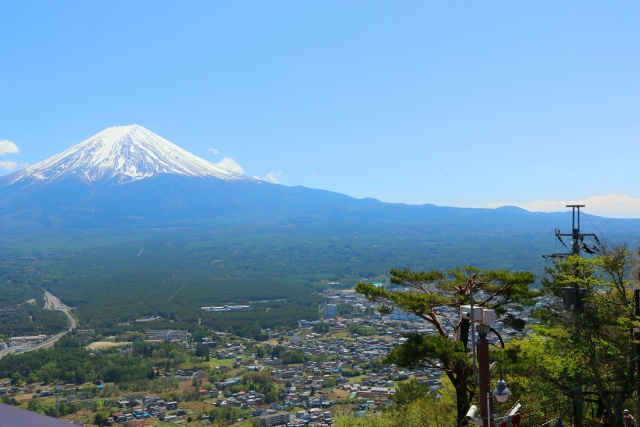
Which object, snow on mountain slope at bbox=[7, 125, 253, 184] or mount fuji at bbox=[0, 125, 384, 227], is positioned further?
snow on mountain slope at bbox=[7, 125, 253, 184]

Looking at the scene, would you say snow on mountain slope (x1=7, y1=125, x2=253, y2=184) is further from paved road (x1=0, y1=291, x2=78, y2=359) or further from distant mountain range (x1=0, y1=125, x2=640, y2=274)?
paved road (x1=0, y1=291, x2=78, y2=359)

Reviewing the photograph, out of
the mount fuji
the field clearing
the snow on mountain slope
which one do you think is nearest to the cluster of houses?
the field clearing

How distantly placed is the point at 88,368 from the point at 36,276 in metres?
51.1

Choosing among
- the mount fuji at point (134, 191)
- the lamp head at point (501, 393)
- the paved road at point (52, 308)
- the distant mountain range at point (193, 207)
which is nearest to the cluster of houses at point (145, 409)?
the paved road at point (52, 308)

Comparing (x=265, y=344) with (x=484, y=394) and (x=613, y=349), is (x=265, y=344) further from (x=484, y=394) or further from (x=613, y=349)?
(x=484, y=394)

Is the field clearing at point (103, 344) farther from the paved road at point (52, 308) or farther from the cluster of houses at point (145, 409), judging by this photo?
the cluster of houses at point (145, 409)

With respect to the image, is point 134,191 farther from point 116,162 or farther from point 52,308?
point 52,308

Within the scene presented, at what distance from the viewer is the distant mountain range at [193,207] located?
135 meters

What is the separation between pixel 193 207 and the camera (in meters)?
166

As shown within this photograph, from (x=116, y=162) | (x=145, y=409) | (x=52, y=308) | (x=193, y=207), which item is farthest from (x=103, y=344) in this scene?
(x=116, y=162)

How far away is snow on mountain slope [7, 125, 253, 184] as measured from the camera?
171625 mm

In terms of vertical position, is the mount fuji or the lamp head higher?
the mount fuji

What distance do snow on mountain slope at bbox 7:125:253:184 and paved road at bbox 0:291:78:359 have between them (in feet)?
373

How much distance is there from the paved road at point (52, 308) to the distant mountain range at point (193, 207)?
64366 millimetres
